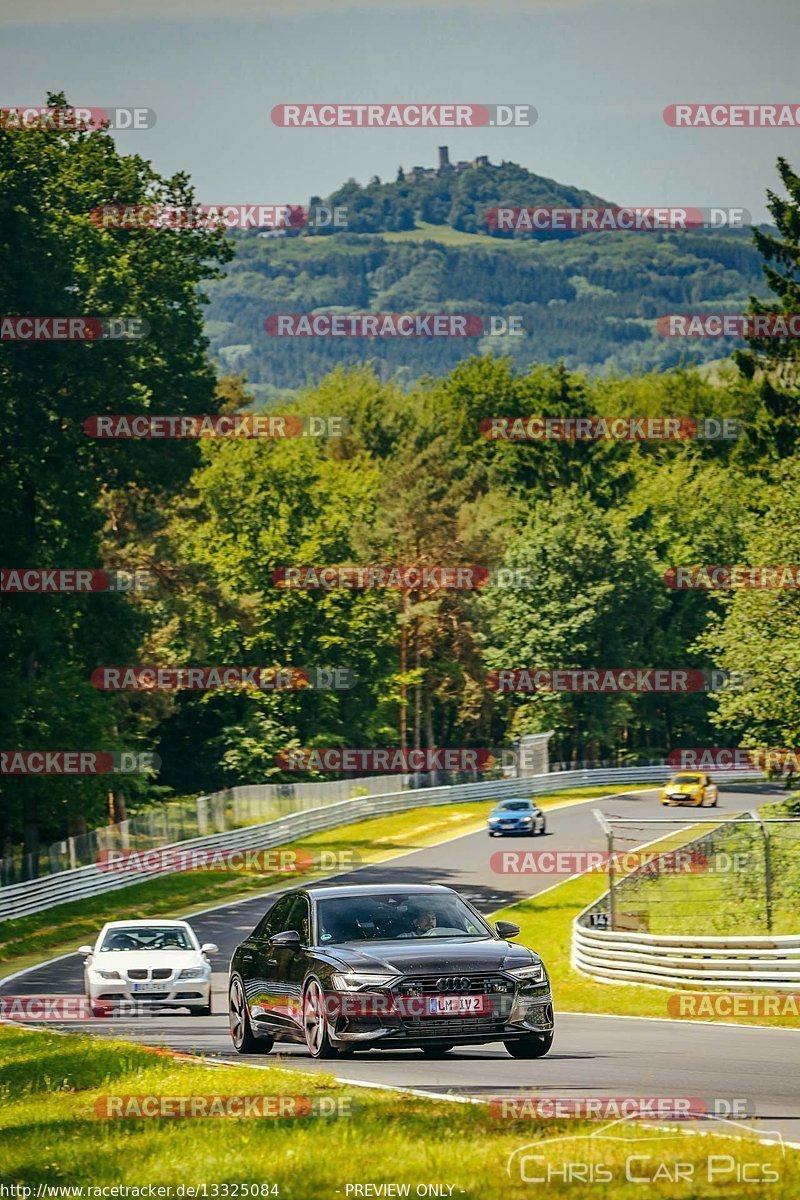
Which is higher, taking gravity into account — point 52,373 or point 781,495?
point 52,373

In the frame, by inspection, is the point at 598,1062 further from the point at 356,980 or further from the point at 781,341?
the point at 781,341

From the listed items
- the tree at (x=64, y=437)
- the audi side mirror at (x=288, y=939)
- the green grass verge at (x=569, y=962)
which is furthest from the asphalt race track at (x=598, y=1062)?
the tree at (x=64, y=437)

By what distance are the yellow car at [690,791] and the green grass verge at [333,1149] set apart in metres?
57.7

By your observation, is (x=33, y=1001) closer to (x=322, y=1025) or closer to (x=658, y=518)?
(x=322, y=1025)

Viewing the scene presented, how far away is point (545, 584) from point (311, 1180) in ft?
269

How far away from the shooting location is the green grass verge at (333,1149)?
859 cm

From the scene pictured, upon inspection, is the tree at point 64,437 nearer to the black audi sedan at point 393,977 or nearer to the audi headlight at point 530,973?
the black audi sedan at point 393,977

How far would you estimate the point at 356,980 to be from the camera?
1371cm

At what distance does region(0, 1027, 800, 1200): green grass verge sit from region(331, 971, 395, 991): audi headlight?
4.20 ft

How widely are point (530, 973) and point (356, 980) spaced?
1.37 meters

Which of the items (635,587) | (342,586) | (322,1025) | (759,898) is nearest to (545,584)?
(635,587)

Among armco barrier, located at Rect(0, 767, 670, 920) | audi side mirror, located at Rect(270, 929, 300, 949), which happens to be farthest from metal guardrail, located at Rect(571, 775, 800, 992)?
armco barrier, located at Rect(0, 767, 670, 920)

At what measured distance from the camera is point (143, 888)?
49.8m

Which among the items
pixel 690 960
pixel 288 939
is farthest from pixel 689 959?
pixel 288 939
